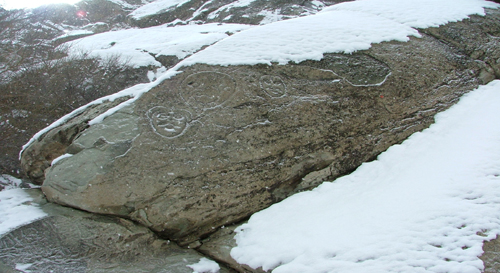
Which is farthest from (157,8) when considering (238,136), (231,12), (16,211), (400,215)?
(400,215)

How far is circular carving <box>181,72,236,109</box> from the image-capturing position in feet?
9.84

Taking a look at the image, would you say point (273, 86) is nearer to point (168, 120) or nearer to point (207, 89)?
point (207, 89)

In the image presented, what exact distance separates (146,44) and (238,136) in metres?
6.06

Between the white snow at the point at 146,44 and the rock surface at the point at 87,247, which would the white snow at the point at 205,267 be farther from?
the white snow at the point at 146,44

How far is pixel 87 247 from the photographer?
2324mm

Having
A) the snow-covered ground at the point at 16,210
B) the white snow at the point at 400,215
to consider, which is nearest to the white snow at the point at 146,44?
the snow-covered ground at the point at 16,210

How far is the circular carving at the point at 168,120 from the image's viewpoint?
2.78 meters

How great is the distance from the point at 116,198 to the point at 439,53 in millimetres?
4466

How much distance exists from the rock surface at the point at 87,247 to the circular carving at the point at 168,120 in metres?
A: 0.89

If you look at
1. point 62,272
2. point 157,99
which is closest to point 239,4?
point 157,99

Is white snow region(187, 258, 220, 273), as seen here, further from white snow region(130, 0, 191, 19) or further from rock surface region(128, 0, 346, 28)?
white snow region(130, 0, 191, 19)

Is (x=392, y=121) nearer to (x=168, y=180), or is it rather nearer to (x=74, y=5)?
(x=168, y=180)

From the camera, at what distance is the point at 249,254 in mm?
2275

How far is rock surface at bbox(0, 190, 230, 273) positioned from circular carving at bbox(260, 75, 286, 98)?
5.95 ft
